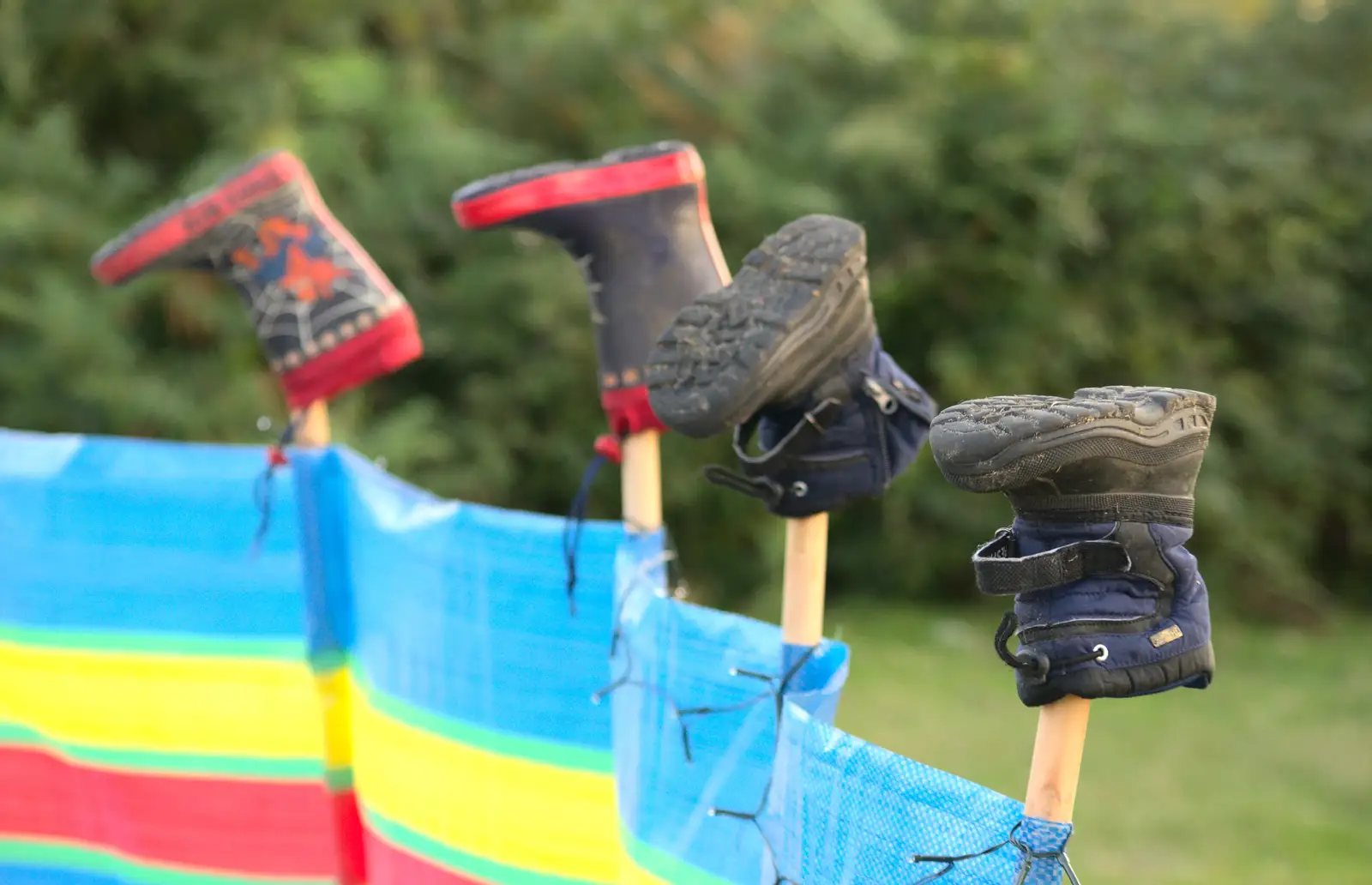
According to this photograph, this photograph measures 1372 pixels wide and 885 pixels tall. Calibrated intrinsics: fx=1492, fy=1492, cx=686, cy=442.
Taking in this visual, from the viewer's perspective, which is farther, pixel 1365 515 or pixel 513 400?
pixel 1365 515

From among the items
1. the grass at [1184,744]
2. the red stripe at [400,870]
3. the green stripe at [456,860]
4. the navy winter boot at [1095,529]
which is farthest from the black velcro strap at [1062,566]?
the grass at [1184,744]

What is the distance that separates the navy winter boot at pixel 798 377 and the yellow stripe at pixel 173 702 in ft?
3.60

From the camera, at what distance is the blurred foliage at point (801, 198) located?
4969mm

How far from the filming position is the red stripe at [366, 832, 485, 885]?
215 centimetres

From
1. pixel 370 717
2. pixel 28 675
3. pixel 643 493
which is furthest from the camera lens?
pixel 28 675

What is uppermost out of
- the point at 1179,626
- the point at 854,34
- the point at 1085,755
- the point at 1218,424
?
the point at 854,34

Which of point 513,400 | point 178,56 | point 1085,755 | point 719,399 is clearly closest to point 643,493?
point 719,399

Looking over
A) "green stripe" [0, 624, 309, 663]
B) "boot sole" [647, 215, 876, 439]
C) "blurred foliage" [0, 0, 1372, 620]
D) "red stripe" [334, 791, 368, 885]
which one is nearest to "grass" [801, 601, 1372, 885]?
"blurred foliage" [0, 0, 1372, 620]

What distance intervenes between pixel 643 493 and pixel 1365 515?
4.94 metres

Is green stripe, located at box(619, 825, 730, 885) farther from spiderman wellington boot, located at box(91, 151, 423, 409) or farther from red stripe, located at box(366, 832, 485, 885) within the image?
spiderman wellington boot, located at box(91, 151, 423, 409)

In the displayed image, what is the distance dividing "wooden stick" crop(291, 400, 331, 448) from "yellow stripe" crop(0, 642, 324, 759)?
36cm

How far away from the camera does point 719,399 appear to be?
1.49m

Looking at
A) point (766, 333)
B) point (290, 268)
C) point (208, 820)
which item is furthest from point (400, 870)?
point (766, 333)

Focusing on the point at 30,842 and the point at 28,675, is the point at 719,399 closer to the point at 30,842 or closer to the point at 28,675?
the point at 28,675
